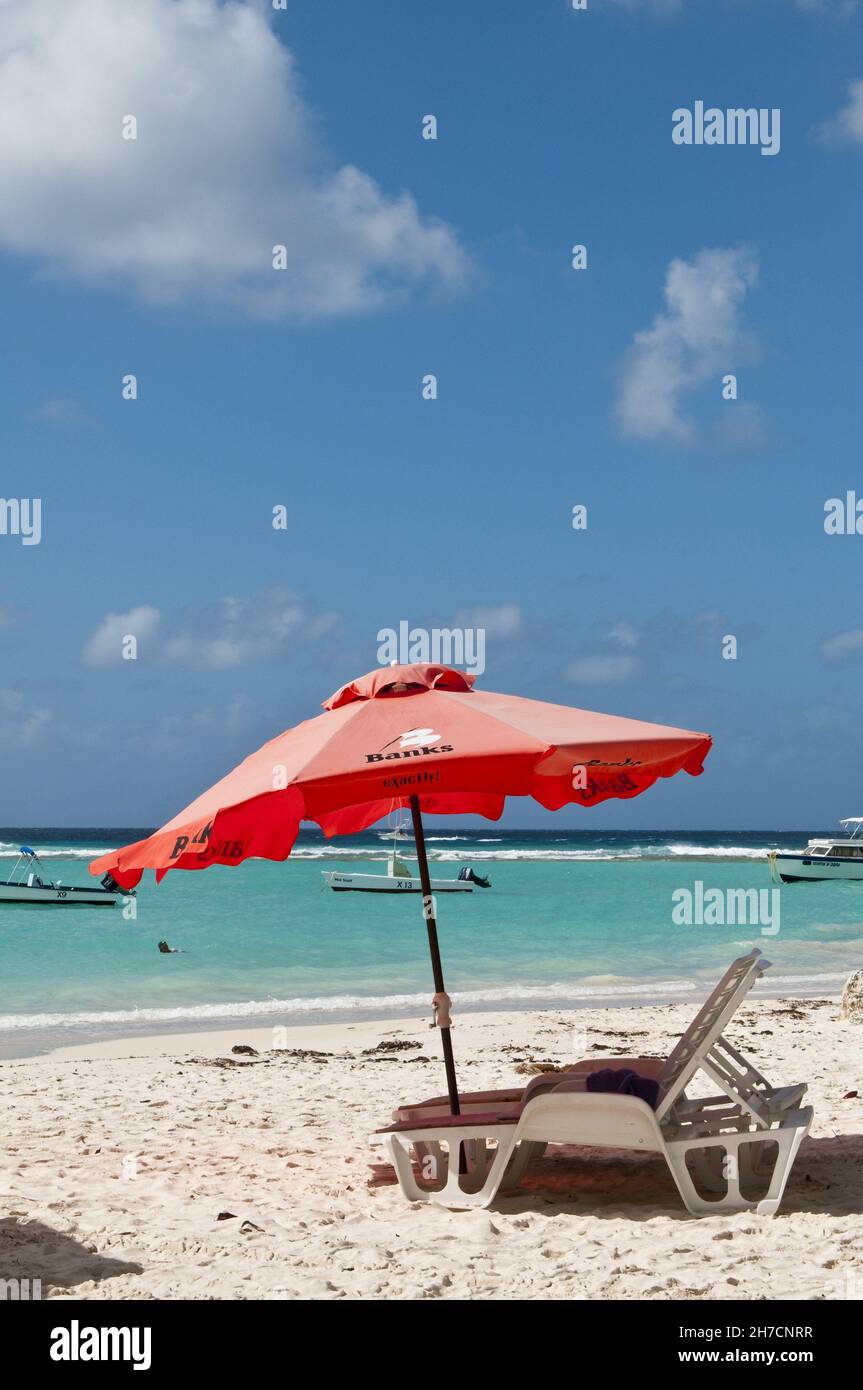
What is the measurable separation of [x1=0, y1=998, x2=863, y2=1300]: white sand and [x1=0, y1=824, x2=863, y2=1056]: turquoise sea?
14.9 ft

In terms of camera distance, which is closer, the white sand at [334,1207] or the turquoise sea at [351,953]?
the white sand at [334,1207]

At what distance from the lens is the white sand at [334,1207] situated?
434cm

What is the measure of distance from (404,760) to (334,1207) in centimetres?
226

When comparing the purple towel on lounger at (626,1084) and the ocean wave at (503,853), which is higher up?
the ocean wave at (503,853)

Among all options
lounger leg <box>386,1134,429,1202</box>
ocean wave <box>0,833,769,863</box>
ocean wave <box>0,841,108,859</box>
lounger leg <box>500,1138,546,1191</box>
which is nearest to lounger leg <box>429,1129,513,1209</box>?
lounger leg <box>386,1134,429,1202</box>

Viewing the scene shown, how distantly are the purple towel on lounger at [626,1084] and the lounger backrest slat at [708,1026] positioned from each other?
0.05 meters

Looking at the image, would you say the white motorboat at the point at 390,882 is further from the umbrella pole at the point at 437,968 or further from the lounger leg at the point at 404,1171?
the lounger leg at the point at 404,1171

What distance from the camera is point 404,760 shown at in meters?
4.82

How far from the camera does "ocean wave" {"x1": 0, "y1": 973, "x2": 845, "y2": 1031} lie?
1441 centimetres

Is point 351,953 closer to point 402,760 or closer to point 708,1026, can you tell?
point 708,1026

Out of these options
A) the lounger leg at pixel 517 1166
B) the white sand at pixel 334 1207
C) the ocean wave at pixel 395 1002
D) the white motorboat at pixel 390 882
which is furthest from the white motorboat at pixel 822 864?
the lounger leg at pixel 517 1166

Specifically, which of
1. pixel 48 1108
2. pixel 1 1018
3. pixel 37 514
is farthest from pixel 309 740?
pixel 1 1018
